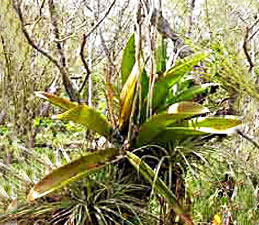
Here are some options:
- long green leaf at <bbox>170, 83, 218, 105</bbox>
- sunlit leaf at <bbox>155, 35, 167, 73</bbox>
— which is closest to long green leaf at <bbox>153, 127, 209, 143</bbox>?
long green leaf at <bbox>170, 83, 218, 105</bbox>

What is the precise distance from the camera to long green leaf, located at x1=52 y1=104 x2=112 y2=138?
0.98 meters

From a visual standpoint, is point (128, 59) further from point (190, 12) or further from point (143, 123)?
point (190, 12)

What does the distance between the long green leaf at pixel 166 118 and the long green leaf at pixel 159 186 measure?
0.19 ft

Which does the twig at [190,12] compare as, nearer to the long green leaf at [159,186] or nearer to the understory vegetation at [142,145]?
the understory vegetation at [142,145]

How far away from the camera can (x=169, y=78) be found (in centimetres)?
110

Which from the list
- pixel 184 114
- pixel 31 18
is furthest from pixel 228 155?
pixel 31 18

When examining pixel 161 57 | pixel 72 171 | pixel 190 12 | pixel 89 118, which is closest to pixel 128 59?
pixel 161 57

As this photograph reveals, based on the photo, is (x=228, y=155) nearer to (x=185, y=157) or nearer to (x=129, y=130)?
(x=185, y=157)

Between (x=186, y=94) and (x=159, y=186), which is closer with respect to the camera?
(x=159, y=186)

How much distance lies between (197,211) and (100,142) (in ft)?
2.69

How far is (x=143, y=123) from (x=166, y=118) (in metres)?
0.08

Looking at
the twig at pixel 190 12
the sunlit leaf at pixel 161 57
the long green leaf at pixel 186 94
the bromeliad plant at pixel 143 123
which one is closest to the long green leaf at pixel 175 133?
the bromeliad plant at pixel 143 123

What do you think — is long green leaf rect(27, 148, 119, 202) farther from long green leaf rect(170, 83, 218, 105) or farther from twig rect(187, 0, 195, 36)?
twig rect(187, 0, 195, 36)

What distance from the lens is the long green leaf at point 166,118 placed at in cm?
100
